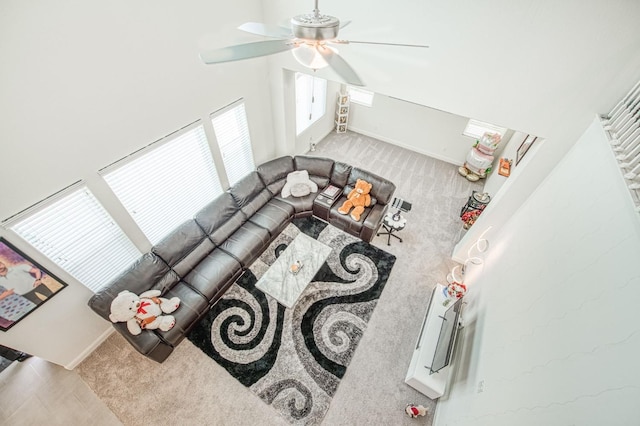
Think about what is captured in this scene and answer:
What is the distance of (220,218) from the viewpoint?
458 centimetres

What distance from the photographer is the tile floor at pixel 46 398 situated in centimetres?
309

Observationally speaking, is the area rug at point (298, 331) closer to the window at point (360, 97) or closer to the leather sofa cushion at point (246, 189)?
the leather sofa cushion at point (246, 189)

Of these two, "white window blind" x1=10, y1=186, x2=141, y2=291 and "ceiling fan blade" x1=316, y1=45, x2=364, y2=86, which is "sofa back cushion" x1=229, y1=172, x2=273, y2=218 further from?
"ceiling fan blade" x1=316, y1=45, x2=364, y2=86

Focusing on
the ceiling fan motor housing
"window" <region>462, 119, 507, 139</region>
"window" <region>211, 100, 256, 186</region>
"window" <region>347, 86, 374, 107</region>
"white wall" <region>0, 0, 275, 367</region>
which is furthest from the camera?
"window" <region>347, 86, 374, 107</region>

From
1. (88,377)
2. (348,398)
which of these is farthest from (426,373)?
(88,377)

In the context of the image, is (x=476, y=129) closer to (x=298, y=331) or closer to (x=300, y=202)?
(x=300, y=202)

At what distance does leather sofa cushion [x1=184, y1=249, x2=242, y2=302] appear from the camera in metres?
3.91

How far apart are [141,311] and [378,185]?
4298 millimetres

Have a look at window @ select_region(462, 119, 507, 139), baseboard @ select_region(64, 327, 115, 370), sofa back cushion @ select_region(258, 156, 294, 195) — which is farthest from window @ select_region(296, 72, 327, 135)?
baseboard @ select_region(64, 327, 115, 370)

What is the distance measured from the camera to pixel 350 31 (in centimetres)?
367

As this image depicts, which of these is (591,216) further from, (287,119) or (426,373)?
(287,119)

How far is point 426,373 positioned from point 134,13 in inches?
209

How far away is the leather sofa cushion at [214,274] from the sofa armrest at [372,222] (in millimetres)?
2335

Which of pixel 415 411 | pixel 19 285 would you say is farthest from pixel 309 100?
pixel 415 411
